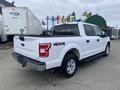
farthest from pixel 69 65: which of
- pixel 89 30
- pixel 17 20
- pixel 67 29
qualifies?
pixel 17 20

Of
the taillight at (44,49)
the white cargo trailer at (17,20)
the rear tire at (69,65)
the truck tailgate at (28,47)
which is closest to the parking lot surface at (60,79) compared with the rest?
the rear tire at (69,65)

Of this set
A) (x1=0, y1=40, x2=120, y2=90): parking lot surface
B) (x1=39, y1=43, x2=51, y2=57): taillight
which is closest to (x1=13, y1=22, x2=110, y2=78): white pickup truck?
(x1=39, y1=43, x2=51, y2=57): taillight

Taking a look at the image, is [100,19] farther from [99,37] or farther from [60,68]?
[60,68]

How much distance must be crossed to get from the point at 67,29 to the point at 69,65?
1608 millimetres

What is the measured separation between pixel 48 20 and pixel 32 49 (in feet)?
77.5

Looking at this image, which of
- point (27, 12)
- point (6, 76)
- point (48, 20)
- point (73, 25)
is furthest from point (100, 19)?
point (6, 76)

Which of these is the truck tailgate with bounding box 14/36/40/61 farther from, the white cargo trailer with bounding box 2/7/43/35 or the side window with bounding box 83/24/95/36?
the white cargo trailer with bounding box 2/7/43/35

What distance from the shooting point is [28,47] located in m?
4.95

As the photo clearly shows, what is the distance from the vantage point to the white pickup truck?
452cm

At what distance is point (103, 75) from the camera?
5754 mm

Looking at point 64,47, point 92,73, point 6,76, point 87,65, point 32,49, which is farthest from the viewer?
point 87,65

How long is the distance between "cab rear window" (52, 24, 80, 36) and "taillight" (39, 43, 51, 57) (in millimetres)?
1950

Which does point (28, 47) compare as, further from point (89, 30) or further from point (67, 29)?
point (89, 30)

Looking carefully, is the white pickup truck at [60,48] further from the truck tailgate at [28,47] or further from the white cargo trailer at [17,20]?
the white cargo trailer at [17,20]
